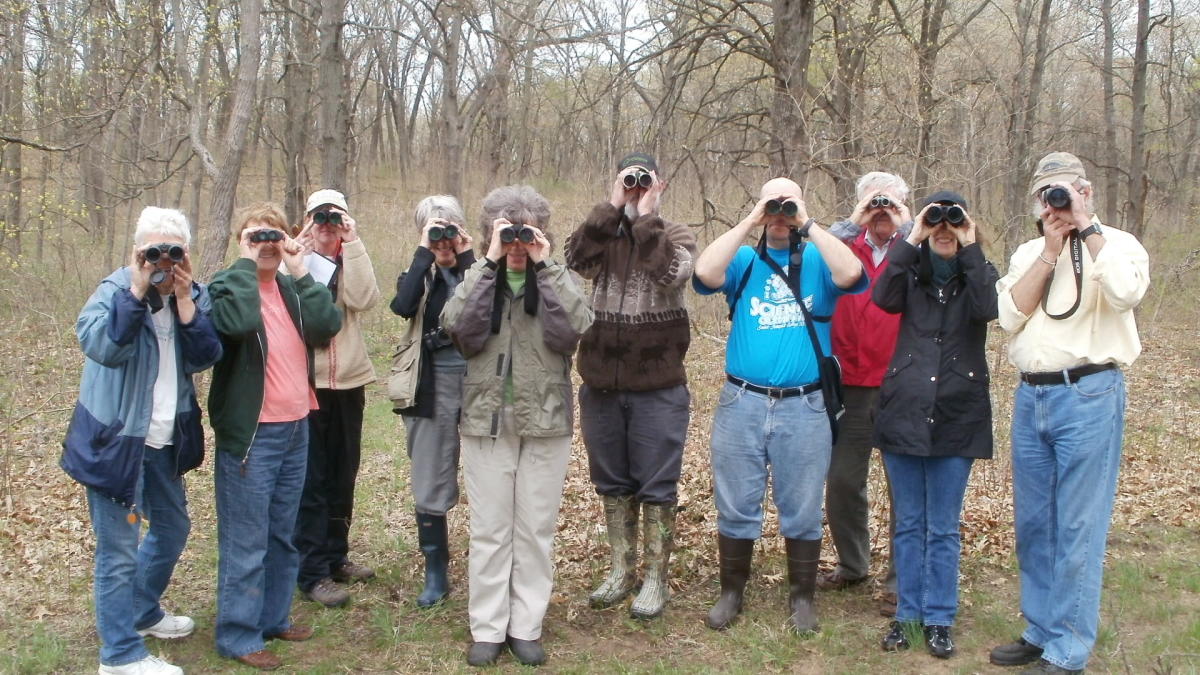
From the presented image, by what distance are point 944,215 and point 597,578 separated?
7.74 feet

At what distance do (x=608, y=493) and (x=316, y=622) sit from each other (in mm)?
1397

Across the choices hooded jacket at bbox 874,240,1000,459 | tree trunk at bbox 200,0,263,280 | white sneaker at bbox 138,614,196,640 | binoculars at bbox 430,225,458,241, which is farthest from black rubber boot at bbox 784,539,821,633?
tree trunk at bbox 200,0,263,280

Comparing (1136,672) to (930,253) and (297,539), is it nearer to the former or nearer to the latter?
(930,253)

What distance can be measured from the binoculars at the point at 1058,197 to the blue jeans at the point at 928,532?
1.05 metres

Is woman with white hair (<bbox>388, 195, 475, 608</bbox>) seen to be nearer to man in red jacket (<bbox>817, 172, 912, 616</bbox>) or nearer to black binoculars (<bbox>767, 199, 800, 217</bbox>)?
black binoculars (<bbox>767, 199, 800, 217</bbox>)

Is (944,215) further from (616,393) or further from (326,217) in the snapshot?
(326,217)

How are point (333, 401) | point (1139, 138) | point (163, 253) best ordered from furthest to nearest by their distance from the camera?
1. point (1139, 138)
2. point (333, 401)
3. point (163, 253)

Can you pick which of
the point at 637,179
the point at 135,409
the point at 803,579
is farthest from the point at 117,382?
the point at 803,579

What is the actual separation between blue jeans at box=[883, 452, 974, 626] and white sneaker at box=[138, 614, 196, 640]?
A: 2.98 meters

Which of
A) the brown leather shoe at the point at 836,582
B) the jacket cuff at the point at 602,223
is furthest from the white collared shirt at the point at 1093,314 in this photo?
the jacket cuff at the point at 602,223

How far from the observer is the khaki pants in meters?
3.76

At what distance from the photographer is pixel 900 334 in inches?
152

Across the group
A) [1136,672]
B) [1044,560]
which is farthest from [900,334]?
[1136,672]

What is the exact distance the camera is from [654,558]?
164 inches
